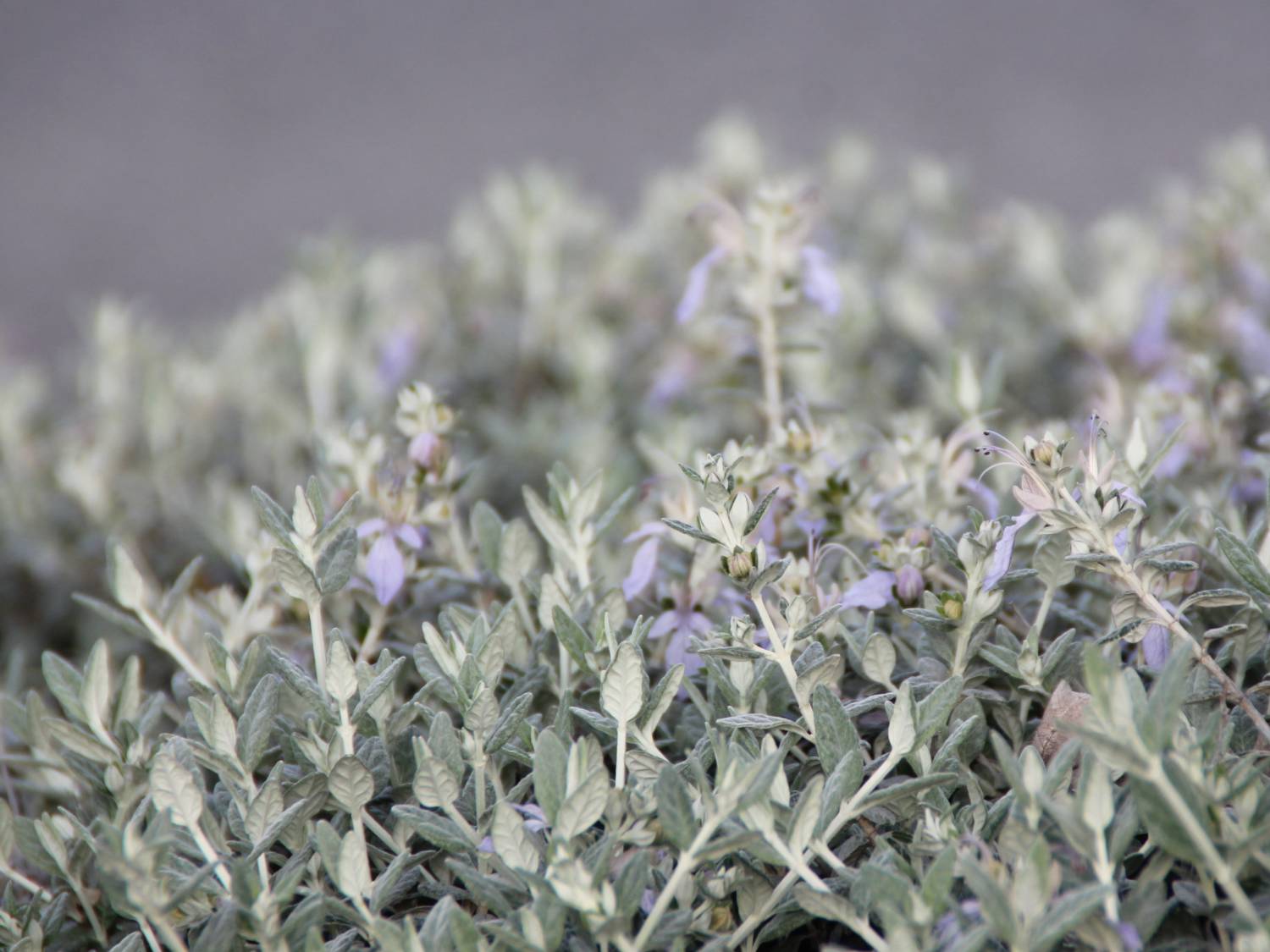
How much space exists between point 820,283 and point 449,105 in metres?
6.04

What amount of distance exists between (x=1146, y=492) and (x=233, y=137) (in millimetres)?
7206

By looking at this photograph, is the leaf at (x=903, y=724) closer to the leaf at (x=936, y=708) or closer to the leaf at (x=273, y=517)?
the leaf at (x=936, y=708)

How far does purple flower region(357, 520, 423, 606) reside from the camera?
1.51m

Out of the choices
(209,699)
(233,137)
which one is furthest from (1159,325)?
(233,137)

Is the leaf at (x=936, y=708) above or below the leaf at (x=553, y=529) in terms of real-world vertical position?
below

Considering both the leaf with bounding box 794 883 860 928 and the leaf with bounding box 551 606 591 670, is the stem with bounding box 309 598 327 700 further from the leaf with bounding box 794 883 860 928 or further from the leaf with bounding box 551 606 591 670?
the leaf with bounding box 794 883 860 928

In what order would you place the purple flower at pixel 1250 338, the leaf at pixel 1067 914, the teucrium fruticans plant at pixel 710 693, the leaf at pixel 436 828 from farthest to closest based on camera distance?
the purple flower at pixel 1250 338 → the leaf at pixel 436 828 → the teucrium fruticans plant at pixel 710 693 → the leaf at pixel 1067 914

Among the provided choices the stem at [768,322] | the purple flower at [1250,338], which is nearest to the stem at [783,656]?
the stem at [768,322]

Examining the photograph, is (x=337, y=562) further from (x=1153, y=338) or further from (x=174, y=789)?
(x=1153, y=338)

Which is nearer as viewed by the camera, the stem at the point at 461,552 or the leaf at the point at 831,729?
the leaf at the point at 831,729

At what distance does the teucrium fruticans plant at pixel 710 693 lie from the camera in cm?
106

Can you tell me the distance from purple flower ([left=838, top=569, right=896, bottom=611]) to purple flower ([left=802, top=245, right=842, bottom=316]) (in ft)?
2.12

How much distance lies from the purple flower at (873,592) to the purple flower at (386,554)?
57 centimetres

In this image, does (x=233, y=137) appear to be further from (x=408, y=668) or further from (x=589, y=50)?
(x=408, y=668)
